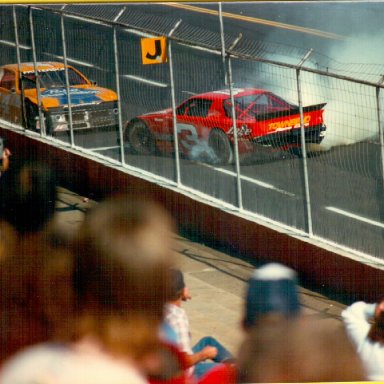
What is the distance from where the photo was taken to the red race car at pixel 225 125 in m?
8.24

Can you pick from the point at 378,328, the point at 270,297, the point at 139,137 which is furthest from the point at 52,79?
the point at 270,297

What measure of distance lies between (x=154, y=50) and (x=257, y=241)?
1.87m

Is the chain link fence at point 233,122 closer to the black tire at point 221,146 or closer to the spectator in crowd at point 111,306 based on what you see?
the black tire at point 221,146

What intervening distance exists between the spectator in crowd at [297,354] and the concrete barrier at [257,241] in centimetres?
381

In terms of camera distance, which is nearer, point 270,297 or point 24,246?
point 270,297

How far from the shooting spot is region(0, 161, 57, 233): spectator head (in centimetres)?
351

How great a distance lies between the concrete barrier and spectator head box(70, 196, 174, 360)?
161 inches

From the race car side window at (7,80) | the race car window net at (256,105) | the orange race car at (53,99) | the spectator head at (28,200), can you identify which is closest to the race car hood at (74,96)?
the orange race car at (53,99)

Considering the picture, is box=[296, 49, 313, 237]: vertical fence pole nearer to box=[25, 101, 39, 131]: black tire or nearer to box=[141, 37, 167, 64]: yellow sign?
box=[141, 37, 167, 64]: yellow sign

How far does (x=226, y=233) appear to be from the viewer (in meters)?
8.66

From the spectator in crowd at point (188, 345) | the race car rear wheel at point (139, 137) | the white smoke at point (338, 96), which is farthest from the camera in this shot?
the race car rear wheel at point (139, 137)

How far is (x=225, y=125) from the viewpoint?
8625 mm

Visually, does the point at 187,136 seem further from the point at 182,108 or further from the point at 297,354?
the point at 297,354

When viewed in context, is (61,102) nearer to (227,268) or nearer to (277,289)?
(227,268)
